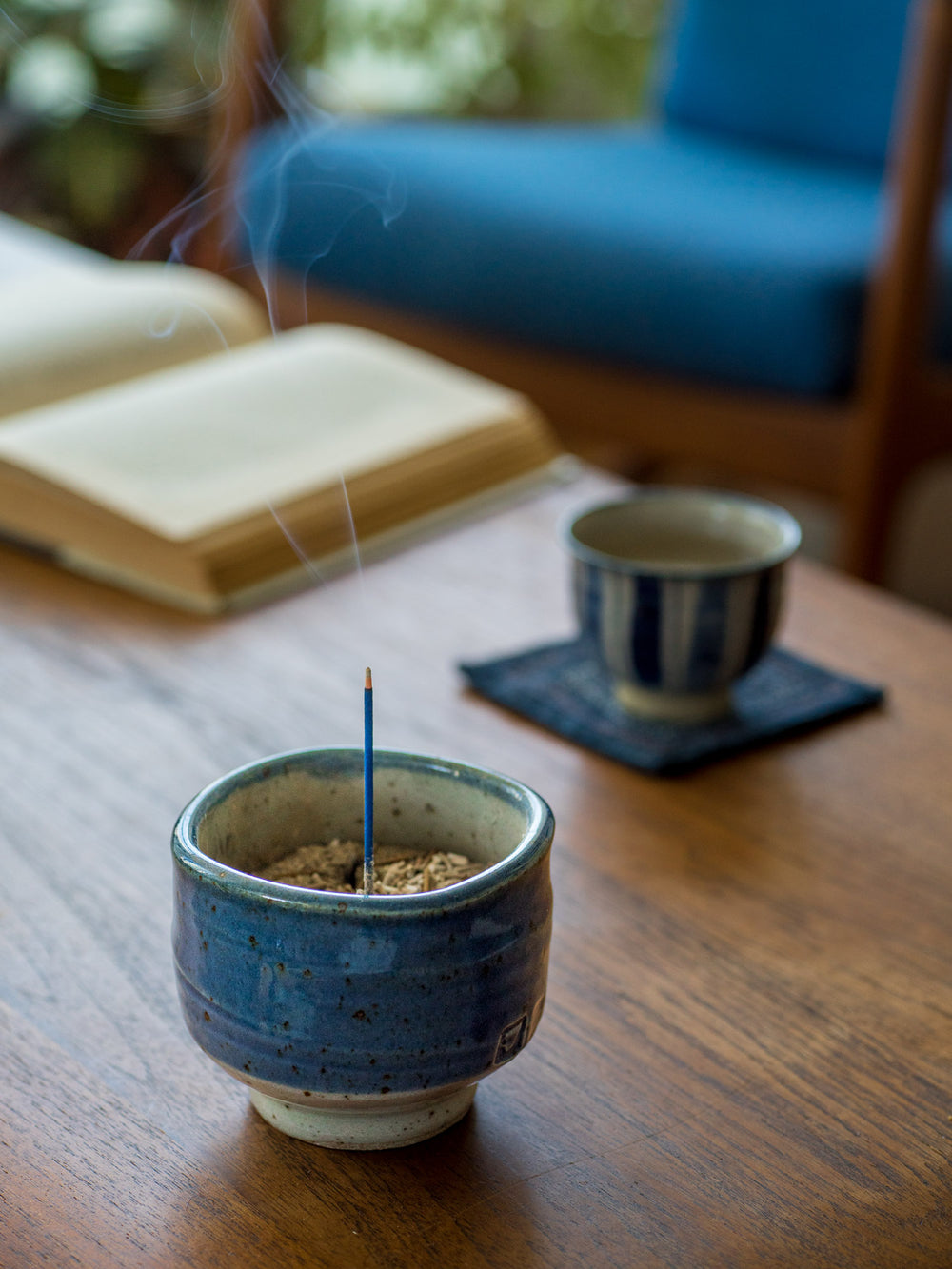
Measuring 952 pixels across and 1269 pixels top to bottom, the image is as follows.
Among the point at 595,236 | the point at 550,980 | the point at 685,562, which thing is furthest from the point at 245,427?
the point at 595,236

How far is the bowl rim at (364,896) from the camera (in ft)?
1.27

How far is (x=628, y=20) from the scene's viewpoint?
3111 mm

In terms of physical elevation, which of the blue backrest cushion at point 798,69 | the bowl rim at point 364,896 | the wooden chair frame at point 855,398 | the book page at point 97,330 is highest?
the blue backrest cushion at point 798,69

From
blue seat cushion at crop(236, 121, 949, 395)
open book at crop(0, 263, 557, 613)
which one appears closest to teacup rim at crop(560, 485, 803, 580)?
open book at crop(0, 263, 557, 613)

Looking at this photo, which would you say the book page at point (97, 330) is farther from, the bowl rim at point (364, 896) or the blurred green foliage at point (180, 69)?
the blurred green foliage at point (180, 69)

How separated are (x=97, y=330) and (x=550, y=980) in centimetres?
74

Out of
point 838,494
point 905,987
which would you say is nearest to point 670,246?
point 838,494

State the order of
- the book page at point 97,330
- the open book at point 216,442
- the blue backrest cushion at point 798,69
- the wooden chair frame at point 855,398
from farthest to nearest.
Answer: the blue backrest cushion at point 798,69 → the wooden chair frame at point 855,398 → the book page at point 97,330 → the open book at point 216,442

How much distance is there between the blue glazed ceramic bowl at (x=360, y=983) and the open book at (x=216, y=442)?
14.4 inches

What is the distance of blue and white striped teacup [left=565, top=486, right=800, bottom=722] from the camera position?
696 mm

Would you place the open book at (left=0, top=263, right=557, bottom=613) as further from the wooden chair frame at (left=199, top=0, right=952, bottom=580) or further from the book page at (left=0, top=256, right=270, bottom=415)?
the wooden chair frame at (left=199, top=0, right=952, bottom=580)

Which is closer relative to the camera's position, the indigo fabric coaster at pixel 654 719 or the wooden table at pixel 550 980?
the wooden table at pixel 550 980

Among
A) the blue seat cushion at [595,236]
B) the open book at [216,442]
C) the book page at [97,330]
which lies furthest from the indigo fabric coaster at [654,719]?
the blue seat cushion at [595,236]

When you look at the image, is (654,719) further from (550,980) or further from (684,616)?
(550,980)
